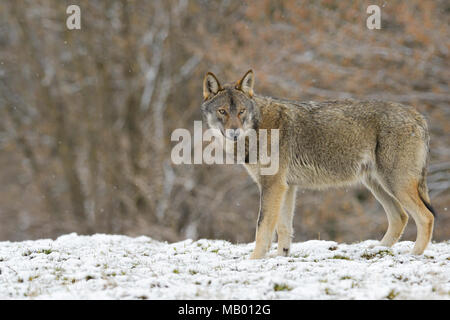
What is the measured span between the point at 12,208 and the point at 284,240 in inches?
826

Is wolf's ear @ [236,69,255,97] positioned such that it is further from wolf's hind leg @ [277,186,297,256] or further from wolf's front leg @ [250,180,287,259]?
wolf's hind leg @ [277,186,297,256]

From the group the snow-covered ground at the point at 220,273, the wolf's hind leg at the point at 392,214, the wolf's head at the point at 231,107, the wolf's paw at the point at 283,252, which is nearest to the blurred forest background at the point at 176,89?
the wolf's hind leg at the point at 392,214

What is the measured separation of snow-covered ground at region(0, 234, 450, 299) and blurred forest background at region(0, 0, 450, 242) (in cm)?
757

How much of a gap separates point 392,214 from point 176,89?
1248cm

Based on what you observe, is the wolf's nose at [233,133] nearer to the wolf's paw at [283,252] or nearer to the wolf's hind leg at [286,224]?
the wolf's hind leg at [286,224]

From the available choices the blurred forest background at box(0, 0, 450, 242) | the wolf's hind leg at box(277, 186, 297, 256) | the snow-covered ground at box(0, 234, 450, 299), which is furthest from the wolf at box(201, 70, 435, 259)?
the blurred forest background at box(0, 0, 450, 242)

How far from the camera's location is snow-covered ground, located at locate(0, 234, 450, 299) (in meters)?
5.01

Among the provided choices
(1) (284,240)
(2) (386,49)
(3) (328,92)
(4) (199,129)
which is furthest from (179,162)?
(1) (284,240)

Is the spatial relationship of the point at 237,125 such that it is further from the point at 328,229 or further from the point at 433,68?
the point at 328,229

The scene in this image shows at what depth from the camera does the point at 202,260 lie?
274 inches

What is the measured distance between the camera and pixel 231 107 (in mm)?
7297

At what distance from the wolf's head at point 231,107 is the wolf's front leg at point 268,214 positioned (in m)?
0.80

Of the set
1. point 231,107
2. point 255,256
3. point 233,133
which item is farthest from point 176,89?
point 255,256

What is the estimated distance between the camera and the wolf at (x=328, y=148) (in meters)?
7.16
